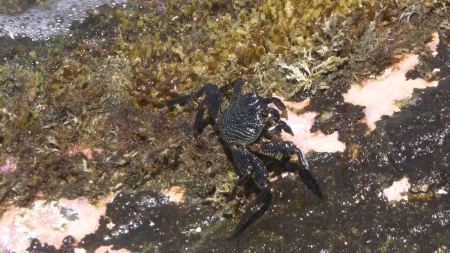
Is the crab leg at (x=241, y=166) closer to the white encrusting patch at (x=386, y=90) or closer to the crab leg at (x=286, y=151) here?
the crab leg at (x=286, y=151)

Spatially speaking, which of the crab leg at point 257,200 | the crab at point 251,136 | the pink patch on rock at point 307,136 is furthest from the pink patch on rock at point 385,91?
the crab leg at point 257,200

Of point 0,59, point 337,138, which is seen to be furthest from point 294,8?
point 0,59

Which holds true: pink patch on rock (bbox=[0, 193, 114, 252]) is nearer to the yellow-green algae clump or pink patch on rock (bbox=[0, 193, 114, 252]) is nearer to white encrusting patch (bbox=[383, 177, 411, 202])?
the yellow-green algae clump

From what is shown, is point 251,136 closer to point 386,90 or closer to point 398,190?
point 398,190

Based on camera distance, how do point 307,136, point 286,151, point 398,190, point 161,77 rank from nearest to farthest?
point 398,190 → point 286,151 → point 307,136 → point 161,77

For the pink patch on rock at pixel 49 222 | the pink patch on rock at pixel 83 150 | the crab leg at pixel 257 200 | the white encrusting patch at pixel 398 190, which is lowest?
the white encrusting patch at pixel 398 190

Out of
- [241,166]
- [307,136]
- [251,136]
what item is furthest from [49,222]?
[307,136]
